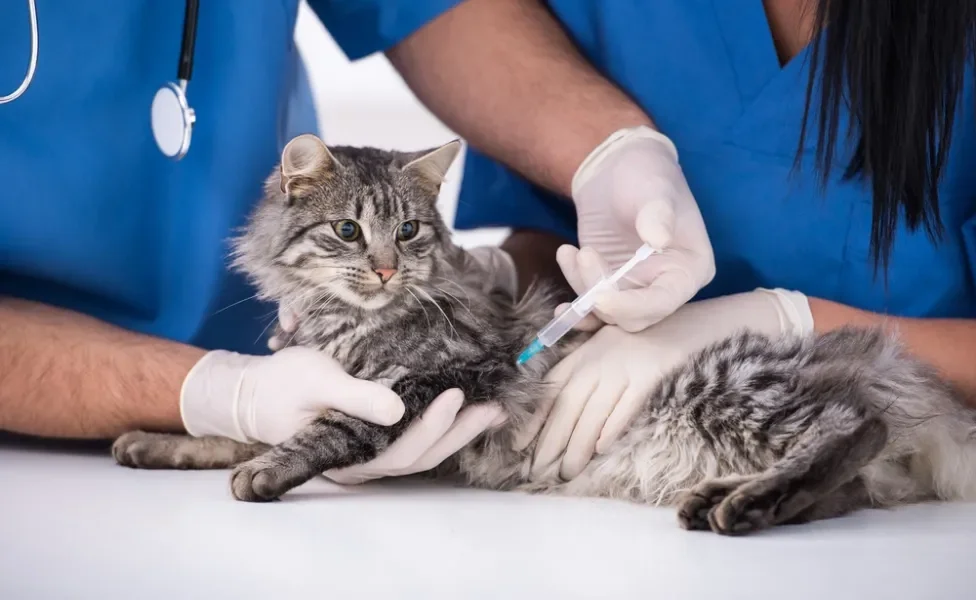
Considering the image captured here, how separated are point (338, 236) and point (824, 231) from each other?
992 millimetres

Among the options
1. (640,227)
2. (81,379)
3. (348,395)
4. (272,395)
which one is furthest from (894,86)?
(81,379)

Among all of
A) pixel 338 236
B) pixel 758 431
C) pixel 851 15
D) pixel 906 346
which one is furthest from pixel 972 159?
pixel 338 236

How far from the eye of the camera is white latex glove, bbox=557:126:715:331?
1.52 m

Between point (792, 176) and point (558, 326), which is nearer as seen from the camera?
point (558, 326)

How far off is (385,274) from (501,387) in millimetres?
283

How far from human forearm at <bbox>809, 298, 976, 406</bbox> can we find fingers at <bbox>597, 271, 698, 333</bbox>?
0.98 feet

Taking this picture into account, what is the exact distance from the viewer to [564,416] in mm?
1548

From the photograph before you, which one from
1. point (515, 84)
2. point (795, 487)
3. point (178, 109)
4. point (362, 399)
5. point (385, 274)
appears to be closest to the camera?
point (795, 487)

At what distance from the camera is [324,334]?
5.25 feet

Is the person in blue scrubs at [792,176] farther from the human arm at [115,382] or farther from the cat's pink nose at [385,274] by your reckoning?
the human arm at [115,382]

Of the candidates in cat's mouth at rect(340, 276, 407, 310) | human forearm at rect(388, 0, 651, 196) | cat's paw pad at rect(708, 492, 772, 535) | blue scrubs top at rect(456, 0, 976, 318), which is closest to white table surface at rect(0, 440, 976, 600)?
cat's paw pad at rect(708, 492, 772, 535)

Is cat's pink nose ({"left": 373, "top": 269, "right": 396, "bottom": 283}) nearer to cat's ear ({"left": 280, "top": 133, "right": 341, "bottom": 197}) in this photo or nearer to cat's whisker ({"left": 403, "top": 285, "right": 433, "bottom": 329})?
cat's whisker ({"left": 403, "top": 285, "right": 433, "bottom": 329})

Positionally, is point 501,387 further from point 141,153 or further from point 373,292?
point 141,153

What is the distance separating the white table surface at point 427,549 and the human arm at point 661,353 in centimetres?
14
